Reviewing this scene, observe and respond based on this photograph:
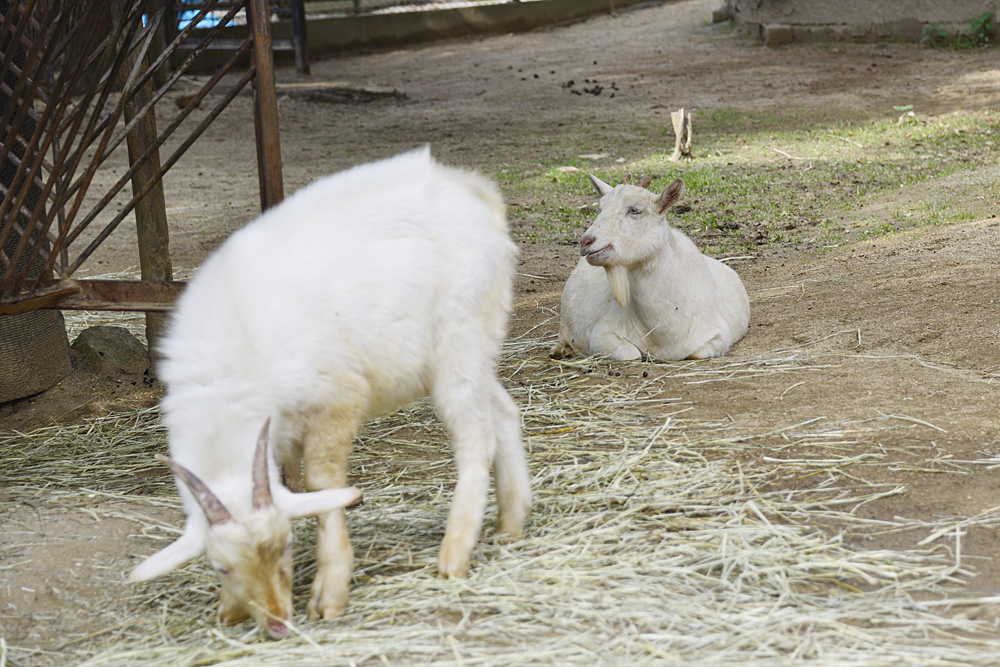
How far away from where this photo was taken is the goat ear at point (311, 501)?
268 cm

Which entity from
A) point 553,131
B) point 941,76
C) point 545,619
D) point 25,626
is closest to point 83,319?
point 25,626

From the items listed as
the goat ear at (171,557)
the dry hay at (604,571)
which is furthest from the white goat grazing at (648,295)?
the goat ear at (171,557)

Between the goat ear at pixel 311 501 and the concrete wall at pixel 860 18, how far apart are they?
12.5 m

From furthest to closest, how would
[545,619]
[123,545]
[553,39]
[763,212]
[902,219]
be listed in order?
[553,39] < [763,212] < [902,219] < [123,545] < [545,619]

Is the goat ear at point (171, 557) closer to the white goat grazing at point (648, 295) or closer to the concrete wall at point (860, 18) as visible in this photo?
the white goat grazing at point (648, 295)

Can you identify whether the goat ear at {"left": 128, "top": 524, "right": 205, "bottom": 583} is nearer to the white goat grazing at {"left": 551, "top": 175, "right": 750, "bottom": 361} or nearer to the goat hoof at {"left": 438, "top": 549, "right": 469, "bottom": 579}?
the goat hoof at {"left": 438, "top": 549, "right": 469, "bottom": 579}

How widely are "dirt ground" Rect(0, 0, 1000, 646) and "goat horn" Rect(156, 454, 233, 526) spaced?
822mm

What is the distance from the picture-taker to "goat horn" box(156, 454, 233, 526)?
254 cm

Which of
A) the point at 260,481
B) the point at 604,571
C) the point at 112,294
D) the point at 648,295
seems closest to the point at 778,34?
the point at 648,295

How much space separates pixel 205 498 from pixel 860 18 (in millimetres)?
12815

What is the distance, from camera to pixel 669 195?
206 inches

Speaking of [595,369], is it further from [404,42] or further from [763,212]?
[404,42]

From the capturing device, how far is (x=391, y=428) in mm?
4516

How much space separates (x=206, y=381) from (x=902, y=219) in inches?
215
